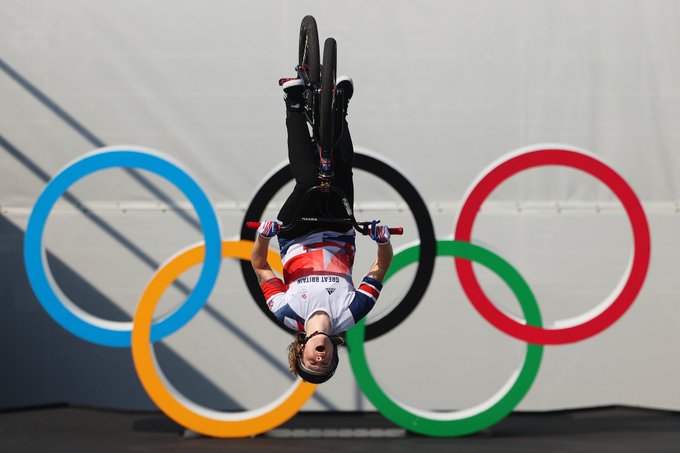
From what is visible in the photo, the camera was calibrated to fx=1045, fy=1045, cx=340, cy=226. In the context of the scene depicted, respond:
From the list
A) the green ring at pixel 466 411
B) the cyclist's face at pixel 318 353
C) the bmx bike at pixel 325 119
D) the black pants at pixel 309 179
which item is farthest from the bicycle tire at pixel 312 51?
the green ring at pixel 466 411

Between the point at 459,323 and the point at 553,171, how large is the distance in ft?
5.39

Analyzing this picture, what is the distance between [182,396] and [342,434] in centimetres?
143

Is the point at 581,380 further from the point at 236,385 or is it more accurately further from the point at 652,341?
the point at 236,385

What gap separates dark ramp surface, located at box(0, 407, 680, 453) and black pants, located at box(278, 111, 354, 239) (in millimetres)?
3807

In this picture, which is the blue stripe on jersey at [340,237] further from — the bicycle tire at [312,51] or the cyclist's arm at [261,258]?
the bicycle tire at [312,51]

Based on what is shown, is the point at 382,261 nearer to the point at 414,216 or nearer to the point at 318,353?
the point at 318,353

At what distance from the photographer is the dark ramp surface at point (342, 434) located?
866cm

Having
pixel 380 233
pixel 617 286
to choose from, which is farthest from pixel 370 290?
pixel 617 286

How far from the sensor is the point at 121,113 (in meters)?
9.54

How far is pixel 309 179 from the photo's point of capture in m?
5.14

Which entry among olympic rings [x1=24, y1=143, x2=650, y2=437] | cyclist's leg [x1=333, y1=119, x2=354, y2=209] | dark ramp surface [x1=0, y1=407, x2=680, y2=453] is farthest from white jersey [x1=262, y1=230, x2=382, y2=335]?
dark ramp surface [x1=0, y1=407, x2=680, y2=453]

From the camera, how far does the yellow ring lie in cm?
894

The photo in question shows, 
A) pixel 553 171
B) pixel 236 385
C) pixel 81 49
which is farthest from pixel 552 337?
pixel 81 49

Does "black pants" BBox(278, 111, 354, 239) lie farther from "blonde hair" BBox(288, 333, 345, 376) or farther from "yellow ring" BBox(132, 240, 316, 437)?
"yellow ring" BBox(132, 240, 316, 437)
